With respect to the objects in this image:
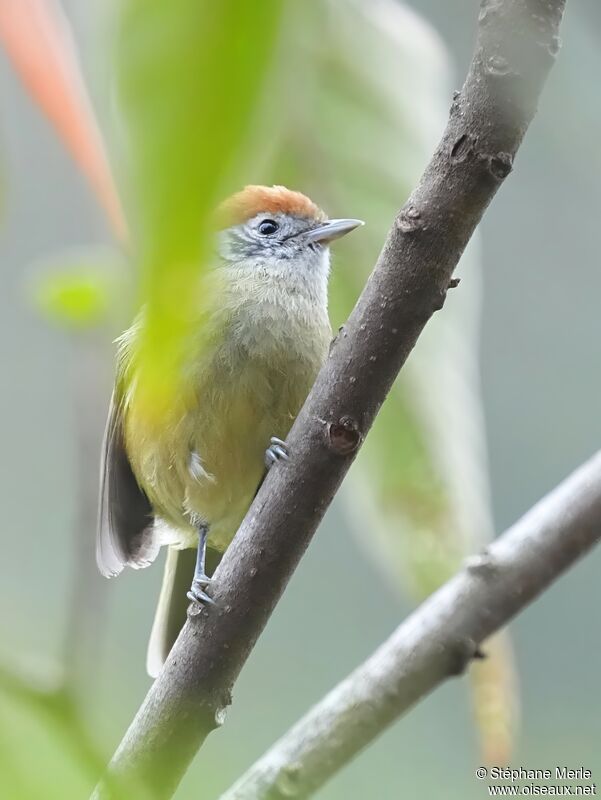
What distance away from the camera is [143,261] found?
28 cm

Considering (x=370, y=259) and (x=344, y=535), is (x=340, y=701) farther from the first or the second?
(x=344, y=535)

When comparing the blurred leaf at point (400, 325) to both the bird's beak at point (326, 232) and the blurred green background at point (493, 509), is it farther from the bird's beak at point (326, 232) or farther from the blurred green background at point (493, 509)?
the blurred green background at point (493, 509)

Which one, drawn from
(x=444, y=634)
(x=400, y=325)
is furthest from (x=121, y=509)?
(x=400, y=325)

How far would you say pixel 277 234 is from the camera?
267 cm

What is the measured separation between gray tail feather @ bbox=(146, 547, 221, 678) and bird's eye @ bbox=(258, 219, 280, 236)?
90 centimetres

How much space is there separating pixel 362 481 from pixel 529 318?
441 centimetres

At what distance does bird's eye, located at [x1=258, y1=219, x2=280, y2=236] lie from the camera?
8.76ft

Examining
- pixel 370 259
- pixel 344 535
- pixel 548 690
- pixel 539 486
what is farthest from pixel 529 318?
pixel 370 259

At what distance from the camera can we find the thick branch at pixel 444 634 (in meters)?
1.53

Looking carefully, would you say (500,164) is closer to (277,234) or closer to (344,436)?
(344,436)

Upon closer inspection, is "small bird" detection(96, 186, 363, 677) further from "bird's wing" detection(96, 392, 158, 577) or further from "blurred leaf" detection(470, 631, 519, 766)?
"blurred leaf" detection(470, 631, 519, 766)

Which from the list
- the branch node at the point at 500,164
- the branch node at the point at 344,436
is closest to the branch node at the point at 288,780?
the branch node at the point at 344,436

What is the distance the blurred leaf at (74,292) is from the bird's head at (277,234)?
173 centimetres

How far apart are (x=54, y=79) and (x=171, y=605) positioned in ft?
6.98
